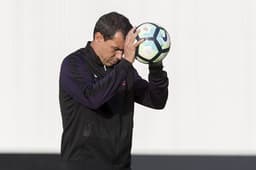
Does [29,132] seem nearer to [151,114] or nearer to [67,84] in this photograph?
[151,114]

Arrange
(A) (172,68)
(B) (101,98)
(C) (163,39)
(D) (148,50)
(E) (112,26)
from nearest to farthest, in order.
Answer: (B) (101,98)
(E) (112,26)
(D) (148,50)
(C) (163,39)
(A) (172,68)

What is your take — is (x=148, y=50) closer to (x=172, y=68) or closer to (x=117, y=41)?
(x=117, y=41)

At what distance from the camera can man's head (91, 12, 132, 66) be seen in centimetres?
455

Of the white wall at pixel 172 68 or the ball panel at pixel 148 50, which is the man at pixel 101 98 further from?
the white wall at pixel 172 68

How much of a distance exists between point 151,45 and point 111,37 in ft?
1.15

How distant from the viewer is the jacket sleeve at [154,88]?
190 inches

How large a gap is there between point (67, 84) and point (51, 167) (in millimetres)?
3834

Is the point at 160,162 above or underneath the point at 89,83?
underneath

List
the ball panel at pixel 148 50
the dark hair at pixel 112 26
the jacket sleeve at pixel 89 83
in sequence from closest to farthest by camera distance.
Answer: the jacket sleeve at pixel 89 83, the dark hair at pixel 112 26, the ball panel at pixel 148 50

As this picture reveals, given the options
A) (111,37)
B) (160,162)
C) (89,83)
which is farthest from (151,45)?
(160,162)

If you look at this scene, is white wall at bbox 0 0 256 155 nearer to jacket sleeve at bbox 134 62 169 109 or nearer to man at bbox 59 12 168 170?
jacket sleeve at bbox 134 62 169 109

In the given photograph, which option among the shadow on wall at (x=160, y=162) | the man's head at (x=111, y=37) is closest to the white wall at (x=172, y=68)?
the shadow on wall at (x=160, y=162)

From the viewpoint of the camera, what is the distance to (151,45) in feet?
15.8

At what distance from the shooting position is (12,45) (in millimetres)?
9336
